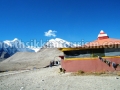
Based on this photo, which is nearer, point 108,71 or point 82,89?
point 82,89

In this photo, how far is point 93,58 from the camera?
21.8 metres

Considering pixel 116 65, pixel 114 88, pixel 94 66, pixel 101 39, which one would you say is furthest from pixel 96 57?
pixel 114 88

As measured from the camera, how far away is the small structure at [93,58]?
21047mm

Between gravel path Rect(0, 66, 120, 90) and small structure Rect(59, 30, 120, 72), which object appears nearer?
gravel path Rect(0, 66, 120, 90)

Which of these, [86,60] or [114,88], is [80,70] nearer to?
[86,60]

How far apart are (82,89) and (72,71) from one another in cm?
1014

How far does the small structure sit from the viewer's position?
21047 mm

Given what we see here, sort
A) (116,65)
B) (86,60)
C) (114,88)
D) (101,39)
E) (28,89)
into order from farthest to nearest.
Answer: (101,39), (86,60), (116,65), (28,89), (114,88)

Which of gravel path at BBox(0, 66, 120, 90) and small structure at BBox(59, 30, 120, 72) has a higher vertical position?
small structure at BBox(59, 30, 120, 72)

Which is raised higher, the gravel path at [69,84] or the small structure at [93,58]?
the small structure at [93,58]

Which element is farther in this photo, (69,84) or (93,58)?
(93,58)

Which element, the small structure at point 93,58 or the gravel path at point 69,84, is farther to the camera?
the small structure at point 93,58

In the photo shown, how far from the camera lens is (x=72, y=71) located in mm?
22969

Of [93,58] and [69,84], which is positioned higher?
[93,58]
